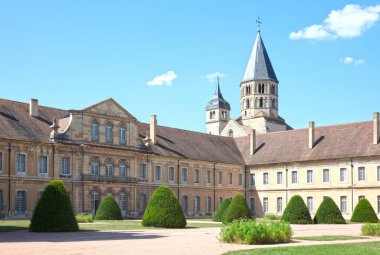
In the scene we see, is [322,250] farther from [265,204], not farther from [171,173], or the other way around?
[265,204]

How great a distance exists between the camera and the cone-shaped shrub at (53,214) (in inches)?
942

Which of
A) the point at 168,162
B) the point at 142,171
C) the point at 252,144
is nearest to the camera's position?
the point at 142,171

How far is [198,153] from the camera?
52.0 meters

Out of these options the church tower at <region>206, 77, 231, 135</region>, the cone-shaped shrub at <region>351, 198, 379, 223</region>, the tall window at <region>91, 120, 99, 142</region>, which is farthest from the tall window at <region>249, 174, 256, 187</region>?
the church tower at <region>206, 77, 231, 135</region>

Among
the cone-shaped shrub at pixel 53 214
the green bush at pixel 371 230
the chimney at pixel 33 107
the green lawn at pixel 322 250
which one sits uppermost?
the chimney at pixel 33 107

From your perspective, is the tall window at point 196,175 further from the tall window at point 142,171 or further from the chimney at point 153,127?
the tall window at point 142,171

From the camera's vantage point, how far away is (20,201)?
3894cm

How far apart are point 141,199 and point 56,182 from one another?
22111 mm

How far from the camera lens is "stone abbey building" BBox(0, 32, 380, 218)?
3969 centimetres

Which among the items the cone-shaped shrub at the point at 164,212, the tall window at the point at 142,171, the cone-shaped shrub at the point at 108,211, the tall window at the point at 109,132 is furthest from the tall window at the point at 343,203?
the cone-shaped shrub at the point at 164,212

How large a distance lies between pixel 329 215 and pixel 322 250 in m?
20.8

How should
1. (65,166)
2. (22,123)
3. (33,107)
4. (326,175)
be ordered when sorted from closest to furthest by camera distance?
(22,123), (65,166), (33,107), (326,175)

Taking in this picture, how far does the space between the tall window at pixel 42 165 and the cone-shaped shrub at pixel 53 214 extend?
1591 centimetres

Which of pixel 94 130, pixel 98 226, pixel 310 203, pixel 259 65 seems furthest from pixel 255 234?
pixel 259 65
